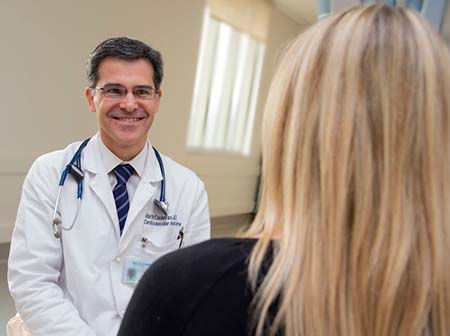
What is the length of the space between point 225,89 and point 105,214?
15.6 ft

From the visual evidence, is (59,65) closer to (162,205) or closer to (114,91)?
(114,91)

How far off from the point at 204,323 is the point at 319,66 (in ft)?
1.19

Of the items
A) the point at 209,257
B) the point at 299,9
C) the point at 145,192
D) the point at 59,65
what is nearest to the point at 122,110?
the point at 145,192

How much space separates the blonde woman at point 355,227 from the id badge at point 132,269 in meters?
0.84

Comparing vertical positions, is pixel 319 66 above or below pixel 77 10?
below

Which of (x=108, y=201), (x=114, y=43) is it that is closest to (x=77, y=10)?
(x=114, y=43)

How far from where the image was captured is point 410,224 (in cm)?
59

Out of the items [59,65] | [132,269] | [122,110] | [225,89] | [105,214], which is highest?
[225,89]

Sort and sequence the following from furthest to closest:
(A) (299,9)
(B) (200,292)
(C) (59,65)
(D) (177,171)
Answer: (A) (299,9) < (C) (59,65) < (D) (177,171) < (B) (200,292)

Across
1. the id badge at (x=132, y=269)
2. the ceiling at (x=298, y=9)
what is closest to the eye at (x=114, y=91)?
the id badge at (x=132, y=269)

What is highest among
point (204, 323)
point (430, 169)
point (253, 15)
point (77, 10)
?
point (253, 15)

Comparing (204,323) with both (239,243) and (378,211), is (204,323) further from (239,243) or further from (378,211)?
(378,211)

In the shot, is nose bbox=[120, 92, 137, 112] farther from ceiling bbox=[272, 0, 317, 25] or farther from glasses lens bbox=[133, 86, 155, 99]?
ceiling bbox=[272, 0, 317, 25]

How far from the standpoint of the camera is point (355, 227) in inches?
23.3
